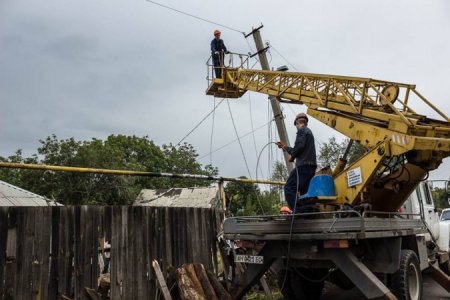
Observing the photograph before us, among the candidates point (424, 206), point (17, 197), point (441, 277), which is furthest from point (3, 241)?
point (17, 197)

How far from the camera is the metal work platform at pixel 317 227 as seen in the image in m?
5.39

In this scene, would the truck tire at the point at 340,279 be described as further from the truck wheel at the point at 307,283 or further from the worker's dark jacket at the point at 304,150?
the worker's dark jacket at the point at 304,150

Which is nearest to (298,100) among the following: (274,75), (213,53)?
(274,75)

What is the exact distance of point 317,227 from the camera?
5.68 meters

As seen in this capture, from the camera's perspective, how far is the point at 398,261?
19.5ft

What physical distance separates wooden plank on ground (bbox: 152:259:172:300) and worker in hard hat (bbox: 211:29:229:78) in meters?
6.71

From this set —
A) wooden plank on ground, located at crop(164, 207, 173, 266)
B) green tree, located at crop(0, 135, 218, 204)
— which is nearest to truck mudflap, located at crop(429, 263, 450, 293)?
wooden plank on ground, located at crop(164, 207, 173, 266)

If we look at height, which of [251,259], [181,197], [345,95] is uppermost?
[345,95]

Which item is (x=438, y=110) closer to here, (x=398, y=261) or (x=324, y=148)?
(x=398, y=261)

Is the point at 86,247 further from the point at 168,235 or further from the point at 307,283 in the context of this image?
the point at 307,283

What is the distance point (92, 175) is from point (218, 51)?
20.2 meters

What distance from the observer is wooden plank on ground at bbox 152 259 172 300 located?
6617 mm

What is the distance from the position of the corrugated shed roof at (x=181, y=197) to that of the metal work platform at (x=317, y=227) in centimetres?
1397

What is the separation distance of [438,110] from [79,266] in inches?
273
